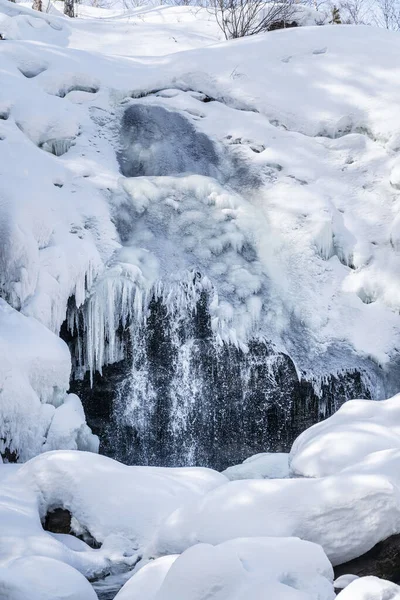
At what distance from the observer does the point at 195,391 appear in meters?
6.21

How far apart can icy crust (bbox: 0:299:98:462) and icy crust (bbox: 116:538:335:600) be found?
8.18 feet

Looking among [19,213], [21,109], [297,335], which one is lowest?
[297,335]

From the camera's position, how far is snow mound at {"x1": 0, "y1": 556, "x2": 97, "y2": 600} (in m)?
2.69

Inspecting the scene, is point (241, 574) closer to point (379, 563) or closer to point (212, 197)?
point (379, 563)

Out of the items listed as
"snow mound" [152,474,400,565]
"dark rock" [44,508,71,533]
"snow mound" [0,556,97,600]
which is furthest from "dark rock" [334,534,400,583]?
"dark rock" [44,508,71,533]

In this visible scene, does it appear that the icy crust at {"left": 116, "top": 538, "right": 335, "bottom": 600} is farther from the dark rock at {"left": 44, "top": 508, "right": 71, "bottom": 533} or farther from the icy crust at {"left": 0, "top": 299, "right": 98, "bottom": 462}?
the icy crust at {"left": 0, "top": 299, "right": 98, "bottom": 462}

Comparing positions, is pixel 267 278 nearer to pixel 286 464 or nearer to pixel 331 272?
pixel 331 272

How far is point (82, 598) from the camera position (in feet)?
9.15

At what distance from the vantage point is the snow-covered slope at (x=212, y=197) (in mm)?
6156

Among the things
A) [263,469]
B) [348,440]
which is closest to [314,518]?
[348,440]

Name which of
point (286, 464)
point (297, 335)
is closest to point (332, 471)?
point (286, 464)

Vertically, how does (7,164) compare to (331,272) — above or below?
above

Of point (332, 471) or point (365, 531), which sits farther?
point (332, 471)

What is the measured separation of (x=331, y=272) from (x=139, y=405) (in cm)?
214
